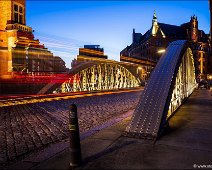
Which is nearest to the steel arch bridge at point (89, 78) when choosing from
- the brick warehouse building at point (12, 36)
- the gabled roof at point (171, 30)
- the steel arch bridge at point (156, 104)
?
the brick warehouse building at point (12, 36)

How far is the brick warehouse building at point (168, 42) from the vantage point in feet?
291

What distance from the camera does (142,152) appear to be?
16.2ft

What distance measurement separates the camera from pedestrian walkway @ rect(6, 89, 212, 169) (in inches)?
167

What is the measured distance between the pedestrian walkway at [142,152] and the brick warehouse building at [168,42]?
80116mm

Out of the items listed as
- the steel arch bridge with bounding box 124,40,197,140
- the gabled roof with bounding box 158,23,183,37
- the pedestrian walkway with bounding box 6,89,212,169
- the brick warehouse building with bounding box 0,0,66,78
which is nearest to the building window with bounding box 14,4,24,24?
the brick warehouse building with bounding box 0,0,66,78

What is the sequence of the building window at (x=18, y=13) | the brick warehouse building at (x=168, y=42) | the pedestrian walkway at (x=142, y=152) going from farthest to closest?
1. the brick warehouse building at (x=168, y=42)
2. the building window at (x=18, y=13)
3. the pedestrian walkway at (x=142, y=152)

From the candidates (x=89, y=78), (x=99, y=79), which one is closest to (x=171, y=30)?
(x=89, y=78)

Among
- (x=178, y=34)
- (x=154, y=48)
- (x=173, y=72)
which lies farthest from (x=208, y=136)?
(x=178, y=34)

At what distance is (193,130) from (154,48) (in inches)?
3345

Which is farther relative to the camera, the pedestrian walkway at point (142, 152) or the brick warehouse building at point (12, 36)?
the brick warehouse building at point (12, 36)

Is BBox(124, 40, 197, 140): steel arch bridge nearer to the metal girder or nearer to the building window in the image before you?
the metal girder

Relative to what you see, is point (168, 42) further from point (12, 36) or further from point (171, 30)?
point (12, 36)

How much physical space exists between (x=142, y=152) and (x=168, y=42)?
298ft

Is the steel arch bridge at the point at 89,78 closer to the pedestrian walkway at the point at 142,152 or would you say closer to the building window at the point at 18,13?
the building window at the point at 18,13
